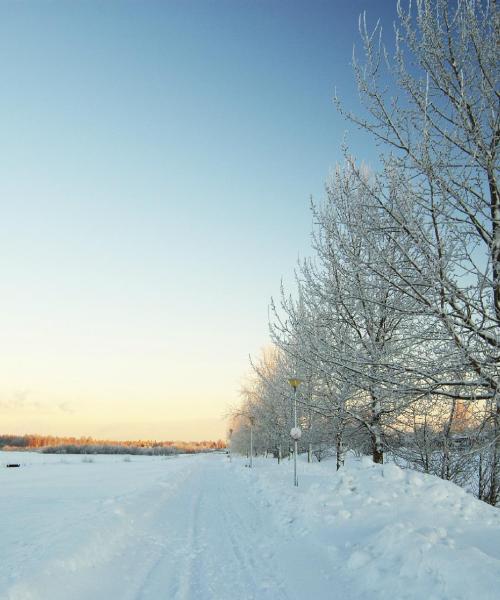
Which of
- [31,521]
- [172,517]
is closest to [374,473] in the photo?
[172,517]

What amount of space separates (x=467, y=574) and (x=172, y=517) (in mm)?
7393

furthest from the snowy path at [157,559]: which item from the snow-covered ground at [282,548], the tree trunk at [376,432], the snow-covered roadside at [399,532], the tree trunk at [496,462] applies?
the tree trunk at [376,432]

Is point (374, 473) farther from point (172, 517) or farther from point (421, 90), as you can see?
point (421, 90)

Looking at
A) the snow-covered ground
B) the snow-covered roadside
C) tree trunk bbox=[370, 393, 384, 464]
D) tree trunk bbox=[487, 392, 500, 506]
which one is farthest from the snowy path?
tree trunk bbox=[370, 393, 384, 464]

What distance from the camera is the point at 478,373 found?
19.7ft

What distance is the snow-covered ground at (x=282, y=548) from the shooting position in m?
4.30

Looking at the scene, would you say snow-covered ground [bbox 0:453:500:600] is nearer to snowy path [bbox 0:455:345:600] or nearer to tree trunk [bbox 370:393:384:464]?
snowy path [bbox 0:455:345:600]

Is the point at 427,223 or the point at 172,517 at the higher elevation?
the point at 427,223

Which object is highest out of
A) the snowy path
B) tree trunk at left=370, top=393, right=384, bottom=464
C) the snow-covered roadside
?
tree trunk at left=370, top=393, right=384, bottom=464

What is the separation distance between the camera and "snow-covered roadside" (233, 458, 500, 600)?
397cm

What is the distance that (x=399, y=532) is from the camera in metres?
5.25

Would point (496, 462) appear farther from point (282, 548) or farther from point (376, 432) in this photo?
point (282, 548)

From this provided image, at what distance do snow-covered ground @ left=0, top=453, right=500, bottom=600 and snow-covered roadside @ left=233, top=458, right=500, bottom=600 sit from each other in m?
0.02

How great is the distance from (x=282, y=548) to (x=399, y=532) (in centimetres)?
183
